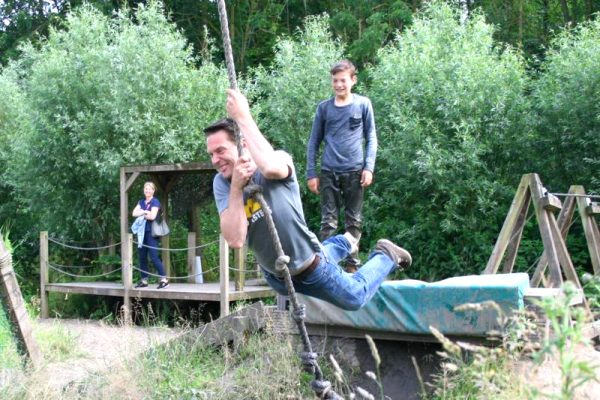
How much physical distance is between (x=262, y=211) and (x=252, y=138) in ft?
1.40

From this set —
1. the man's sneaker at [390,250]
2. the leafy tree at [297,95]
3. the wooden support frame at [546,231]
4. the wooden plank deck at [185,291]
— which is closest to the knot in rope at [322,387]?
the man's sneaker at [390,250]

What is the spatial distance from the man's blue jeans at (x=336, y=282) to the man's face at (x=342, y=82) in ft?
7.13

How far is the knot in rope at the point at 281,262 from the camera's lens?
4.12m

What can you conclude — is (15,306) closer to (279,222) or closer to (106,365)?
(106,365)

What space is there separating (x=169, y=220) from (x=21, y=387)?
8.29m

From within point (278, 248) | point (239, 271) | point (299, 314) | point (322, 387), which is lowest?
point (239, 271)

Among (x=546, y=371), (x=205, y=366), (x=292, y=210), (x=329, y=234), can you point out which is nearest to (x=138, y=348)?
(x=205, y=366)

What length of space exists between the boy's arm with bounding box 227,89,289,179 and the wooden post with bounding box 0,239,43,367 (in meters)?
2.61

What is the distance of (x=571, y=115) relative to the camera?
1112cm

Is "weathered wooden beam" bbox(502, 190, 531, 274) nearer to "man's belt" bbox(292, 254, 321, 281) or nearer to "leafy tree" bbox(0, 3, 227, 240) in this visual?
"man's belt" bbox(292, 254, 321, 281)

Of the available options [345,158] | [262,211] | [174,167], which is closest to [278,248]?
[262,211]

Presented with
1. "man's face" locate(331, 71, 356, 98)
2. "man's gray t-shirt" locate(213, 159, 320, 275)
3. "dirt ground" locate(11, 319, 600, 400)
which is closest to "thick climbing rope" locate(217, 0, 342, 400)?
"man's gray t-shirt" locate(213, 159, 320, 275)

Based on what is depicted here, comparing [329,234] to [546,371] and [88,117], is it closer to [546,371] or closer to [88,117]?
[546,371]

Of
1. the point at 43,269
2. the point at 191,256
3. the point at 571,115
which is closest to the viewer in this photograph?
the point at 571,115
